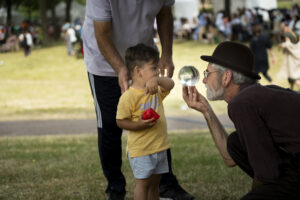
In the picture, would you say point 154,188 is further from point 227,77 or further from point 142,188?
point 227,77

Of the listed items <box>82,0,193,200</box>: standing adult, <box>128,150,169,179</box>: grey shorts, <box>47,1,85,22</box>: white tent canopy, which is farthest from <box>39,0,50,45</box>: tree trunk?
<box>128,150,169,179</box>: grey shorts

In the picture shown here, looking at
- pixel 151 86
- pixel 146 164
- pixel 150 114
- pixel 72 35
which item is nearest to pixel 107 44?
pixel 151 86

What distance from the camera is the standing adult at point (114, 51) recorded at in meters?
4.07

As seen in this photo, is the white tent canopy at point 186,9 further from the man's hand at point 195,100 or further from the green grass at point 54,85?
the man's hand at point 195,100

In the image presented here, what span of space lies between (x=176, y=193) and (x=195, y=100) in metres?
1.16

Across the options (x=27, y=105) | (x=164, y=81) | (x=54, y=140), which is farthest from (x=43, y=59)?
(x=164, y=81)

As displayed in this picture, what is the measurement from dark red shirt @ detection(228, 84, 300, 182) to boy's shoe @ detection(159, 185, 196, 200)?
1.55 m

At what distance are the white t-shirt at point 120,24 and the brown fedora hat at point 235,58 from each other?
92 cm

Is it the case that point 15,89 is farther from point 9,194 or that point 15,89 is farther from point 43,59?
point 9,194

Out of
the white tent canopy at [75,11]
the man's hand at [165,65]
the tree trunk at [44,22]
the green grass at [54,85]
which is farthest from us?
the white tent canopy at [75,11]

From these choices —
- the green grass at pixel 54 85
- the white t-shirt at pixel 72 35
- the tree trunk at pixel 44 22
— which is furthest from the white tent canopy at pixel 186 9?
the white t-shirt at pixel 72 35

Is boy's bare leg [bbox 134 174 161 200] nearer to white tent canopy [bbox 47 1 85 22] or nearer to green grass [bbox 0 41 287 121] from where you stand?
green grass [bbox 0 41 287 121]

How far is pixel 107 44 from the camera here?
13.3 feet

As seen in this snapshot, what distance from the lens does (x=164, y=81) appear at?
3.92 metres
